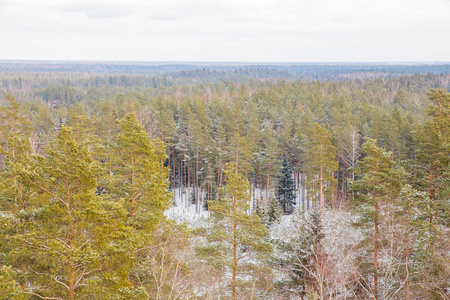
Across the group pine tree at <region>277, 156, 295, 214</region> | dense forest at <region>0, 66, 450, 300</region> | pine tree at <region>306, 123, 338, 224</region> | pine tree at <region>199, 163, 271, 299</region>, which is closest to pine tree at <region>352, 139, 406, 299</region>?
dense forest at <region>0, 66, 450, 300</region>

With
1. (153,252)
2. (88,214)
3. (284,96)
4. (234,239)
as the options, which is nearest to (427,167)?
(234,239)

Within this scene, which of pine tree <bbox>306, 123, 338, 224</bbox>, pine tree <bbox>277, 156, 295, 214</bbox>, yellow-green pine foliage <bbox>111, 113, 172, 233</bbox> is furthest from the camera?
pine tree <bbox>277, 156, 295, 214</bbox>

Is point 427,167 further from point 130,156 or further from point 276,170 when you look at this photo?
point 276,170

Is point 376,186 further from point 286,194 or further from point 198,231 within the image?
point 286,194

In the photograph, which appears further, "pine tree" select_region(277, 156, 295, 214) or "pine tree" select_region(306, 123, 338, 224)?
"pine tree" select_region(277, 156, 295, 214)

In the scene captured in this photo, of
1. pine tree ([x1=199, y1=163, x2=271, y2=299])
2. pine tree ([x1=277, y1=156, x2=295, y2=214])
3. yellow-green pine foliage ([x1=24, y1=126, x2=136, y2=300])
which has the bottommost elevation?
pine tree ([x1=277, y1=156, x2=295, y2=214])

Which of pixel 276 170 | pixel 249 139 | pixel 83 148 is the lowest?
pixel 276 170

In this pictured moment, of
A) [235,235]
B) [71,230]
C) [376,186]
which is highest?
[71,230]

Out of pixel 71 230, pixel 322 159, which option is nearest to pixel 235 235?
pixel 71 230

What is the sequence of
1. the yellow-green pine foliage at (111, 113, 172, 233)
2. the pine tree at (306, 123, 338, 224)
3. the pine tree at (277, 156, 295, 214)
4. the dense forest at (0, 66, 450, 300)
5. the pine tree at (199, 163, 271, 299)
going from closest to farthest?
the dense forest at (0, 66, 450, 300), the yellow-green pine foliage at (111, 113, 172, 233), the pine tree at (199, 163, 271, 299), the pine tree at (306, 123, 338, 224), the pine tree at (277, 156, 295, 214)

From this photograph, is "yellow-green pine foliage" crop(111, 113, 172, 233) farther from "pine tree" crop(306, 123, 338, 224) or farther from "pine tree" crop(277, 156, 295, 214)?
"pine tree" crop(277, 156, 295, 214)

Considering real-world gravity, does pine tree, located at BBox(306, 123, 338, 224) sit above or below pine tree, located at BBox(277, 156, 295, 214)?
above

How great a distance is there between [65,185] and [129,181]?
16.3 feet

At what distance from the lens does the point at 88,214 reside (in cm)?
996
